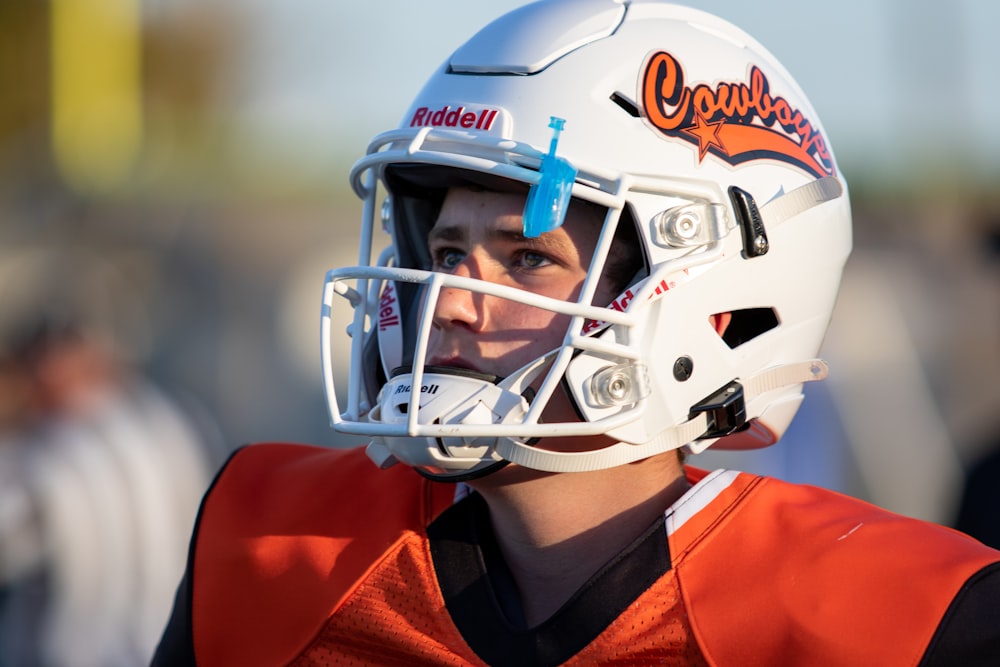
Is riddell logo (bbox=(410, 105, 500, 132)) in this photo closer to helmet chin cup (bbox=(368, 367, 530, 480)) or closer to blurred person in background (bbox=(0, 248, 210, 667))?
helmet chin cup (bbox=(368, 367, 530, 480))

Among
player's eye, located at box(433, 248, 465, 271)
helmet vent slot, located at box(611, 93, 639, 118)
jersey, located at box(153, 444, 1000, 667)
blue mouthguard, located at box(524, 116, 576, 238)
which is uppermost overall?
helmet vent slot, located at box(611, 93, 639, 118)

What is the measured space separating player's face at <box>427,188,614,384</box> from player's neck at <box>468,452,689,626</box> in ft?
0.71

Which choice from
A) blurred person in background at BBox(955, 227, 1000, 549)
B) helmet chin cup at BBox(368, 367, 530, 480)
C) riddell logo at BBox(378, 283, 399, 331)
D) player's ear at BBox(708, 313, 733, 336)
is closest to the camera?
helmet chin cup at BBox(368, 367, 530, 480)

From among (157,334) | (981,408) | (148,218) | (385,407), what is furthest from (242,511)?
(148,218)

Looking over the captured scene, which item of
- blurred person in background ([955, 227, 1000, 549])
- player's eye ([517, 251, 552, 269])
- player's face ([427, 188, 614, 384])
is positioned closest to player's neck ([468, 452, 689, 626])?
player's face ([427, 188, 614, 384])

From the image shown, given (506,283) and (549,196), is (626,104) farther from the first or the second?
(506,283)


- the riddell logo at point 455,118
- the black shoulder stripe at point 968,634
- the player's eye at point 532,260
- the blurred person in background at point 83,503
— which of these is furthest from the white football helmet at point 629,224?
the blurred person in background at point 83,503

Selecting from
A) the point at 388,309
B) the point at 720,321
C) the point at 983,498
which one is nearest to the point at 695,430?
the point at 720,321

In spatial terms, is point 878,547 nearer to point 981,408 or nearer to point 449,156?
point 449,156

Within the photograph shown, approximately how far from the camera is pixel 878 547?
191 centimetres

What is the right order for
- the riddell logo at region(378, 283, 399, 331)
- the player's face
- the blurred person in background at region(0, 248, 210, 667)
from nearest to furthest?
the player's face < the riddell logo at region(378, 283, 399, 331) < the blurred person in background at region(0, 248, 210, 667)

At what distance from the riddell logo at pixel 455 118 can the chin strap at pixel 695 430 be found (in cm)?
55

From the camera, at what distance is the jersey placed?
183 centimetres

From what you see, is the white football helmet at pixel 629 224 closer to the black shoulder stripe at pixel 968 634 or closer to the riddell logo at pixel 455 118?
the riddell logo at pixel 455 118
